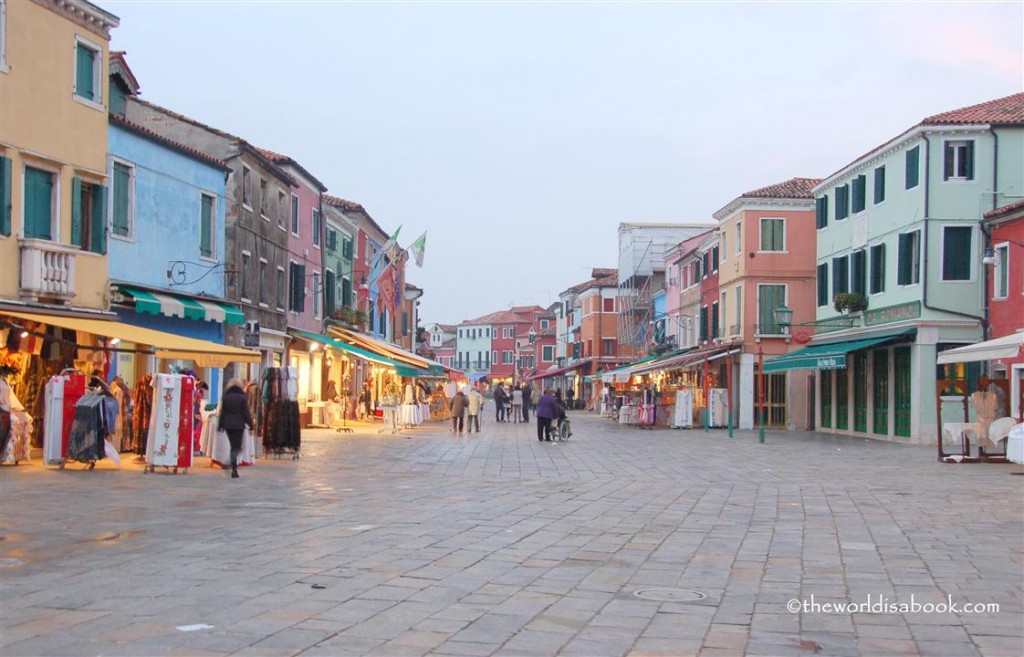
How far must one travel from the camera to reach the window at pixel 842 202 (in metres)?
36.4

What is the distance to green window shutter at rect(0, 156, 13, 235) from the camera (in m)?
18.9

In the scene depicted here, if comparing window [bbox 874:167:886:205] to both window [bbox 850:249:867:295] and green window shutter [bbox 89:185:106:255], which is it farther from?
green window shutter [bbox 89:185:106:255]

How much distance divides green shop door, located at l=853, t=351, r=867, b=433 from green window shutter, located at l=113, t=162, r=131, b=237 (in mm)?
22691

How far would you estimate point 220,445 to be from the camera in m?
18.6

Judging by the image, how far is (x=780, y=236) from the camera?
43.2 metres

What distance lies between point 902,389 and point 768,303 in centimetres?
1206

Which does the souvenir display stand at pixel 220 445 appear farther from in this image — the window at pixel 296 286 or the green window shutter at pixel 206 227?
the window at pixel 296 286

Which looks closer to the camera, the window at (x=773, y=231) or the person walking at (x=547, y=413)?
the person walking at (x=547, y=413)

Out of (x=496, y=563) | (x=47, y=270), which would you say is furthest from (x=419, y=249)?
(x=496, y=563)

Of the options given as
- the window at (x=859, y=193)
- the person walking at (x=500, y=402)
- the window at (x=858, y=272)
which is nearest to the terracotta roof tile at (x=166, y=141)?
the window at (x=859, y=193)

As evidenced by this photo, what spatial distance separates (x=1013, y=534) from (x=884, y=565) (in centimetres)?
282

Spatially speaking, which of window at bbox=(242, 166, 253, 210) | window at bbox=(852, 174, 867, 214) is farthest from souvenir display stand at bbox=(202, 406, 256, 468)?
window at bbox=(852, 174, 867, 214)

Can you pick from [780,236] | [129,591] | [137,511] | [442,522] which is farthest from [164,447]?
[780,236]

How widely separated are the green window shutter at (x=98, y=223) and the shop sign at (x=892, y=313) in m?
20.9
